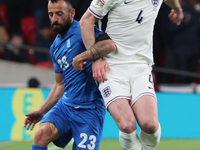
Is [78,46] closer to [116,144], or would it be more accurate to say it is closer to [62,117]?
[62,117]

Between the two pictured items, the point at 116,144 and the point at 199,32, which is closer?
the point at 116,144

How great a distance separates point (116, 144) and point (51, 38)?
4.28m

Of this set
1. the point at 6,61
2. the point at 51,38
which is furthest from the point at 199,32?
the point at 6,61

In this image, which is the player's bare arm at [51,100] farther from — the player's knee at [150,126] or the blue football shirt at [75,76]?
the player's knee at [150,126]

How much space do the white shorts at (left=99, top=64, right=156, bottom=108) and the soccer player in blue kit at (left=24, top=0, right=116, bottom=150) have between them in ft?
0.97

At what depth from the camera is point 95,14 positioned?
11.0 ft

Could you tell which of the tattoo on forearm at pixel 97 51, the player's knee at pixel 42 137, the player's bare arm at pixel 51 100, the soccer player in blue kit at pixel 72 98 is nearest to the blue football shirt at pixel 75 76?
the soccer player in blue kit at pixel 72 98

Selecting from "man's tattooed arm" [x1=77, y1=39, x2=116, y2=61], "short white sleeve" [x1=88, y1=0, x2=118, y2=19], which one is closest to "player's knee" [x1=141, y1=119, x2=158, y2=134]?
"man's tattooed arm" [x1=77, y1=39, x2=116, y2=61]

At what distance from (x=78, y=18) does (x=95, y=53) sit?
5809 millimetres

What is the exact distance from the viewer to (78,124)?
359 centimetres

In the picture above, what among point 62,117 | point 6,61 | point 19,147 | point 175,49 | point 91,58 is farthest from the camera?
point 6,61

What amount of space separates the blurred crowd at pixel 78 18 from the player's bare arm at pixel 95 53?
5.07 m

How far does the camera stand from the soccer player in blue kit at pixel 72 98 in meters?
3.55

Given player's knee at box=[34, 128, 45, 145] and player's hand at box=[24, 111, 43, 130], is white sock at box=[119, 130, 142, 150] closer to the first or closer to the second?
player's knee at box=[34, 128, 45, 145]
